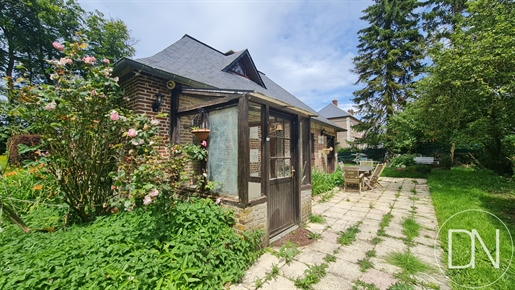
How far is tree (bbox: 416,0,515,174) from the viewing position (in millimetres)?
6770

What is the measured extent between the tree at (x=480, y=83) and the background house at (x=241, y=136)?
740 centimetres

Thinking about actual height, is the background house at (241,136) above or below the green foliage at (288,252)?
above

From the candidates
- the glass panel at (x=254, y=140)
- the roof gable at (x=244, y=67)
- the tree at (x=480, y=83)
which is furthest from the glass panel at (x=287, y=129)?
the tree at (x=480, y=83)

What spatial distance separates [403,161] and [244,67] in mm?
14771

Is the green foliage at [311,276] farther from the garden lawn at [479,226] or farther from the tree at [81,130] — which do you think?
the tree at [81,130]

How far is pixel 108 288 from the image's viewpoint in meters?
1.83

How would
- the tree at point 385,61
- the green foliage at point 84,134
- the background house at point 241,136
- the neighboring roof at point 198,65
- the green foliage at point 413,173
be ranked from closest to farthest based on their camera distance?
the green foliage at point 84,134
the background house at point 241,136
the neighboring roof at point 198,65
the green foliage at point 413,173
the tree at point 385,61

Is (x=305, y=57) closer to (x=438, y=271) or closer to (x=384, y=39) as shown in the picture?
(x=438, y=271)

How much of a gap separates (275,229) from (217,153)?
183 cm

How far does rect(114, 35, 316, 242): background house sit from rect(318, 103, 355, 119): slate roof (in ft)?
82.5

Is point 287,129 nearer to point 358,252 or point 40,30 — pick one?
point 358,252

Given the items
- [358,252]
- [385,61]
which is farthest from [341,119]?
[358,252]

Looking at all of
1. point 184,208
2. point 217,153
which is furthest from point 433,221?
point 184,208

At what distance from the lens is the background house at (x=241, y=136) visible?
3.08 meters
